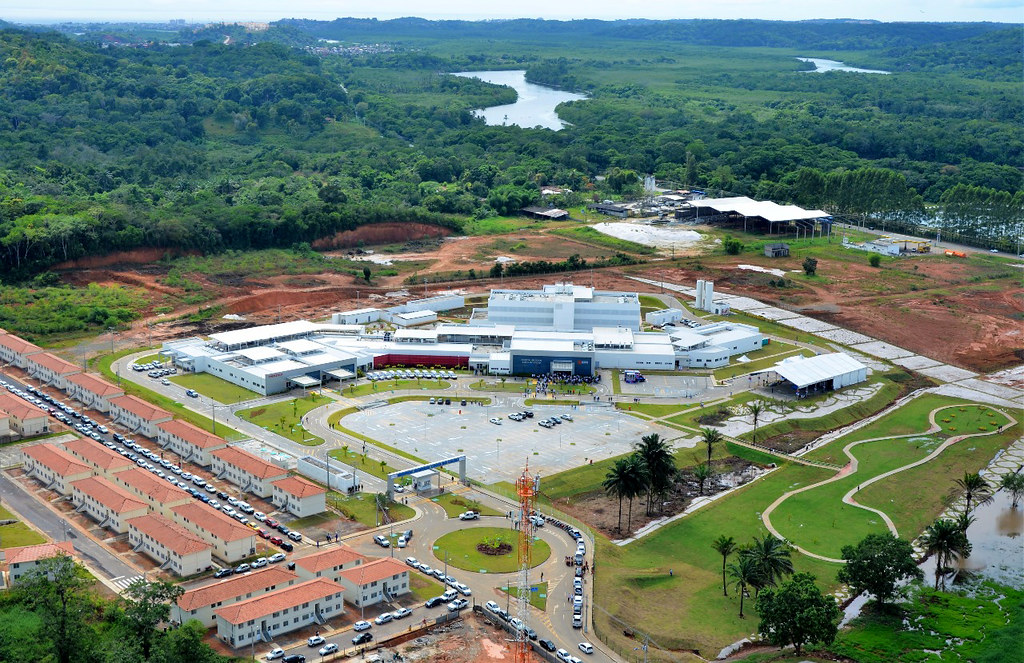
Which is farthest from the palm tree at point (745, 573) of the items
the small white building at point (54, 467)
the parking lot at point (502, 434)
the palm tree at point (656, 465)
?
the small white building at point (54, 467)

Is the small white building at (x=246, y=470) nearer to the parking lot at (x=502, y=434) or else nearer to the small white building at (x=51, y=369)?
the parking lot at (x=502, y=434)

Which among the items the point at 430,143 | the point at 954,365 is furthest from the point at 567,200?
the point at 954,365

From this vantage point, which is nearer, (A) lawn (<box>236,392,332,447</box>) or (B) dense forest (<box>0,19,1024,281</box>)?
(A) lawn (<box>236,392,332,447</box>)

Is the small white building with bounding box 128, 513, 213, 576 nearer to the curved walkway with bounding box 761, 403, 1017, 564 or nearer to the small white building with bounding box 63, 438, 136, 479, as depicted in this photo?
the small white building with bounding box 63, 438, 136, 479

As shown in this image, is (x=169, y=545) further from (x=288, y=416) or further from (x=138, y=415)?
(x=288, y=416)

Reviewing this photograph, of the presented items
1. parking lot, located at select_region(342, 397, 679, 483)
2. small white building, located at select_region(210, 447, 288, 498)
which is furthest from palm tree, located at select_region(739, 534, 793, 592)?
small white building, located at select_region(210, 447, 288, 498)

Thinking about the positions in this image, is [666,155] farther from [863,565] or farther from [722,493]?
[863,565]

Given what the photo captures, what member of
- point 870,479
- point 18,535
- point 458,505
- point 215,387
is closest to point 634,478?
point 458,505
